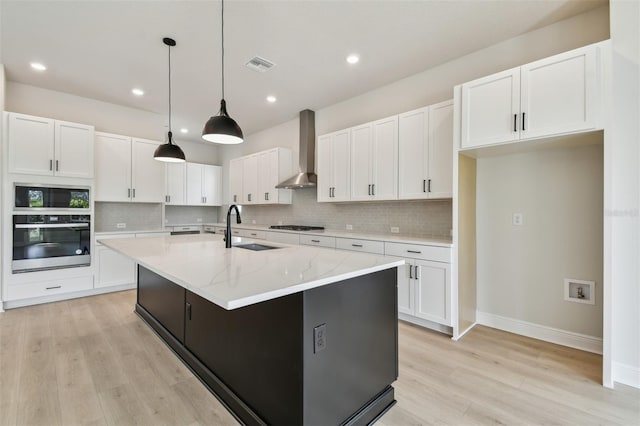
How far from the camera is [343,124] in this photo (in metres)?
4.58

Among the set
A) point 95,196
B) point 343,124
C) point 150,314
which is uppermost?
point 343,124

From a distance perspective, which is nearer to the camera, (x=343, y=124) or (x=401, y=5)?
(x=401, y=5)

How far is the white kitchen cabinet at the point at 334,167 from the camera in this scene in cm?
411

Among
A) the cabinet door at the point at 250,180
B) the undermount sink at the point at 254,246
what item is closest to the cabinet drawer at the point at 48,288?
the cabinet door at the point at 250,180

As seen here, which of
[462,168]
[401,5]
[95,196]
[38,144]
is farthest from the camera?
[95,196]

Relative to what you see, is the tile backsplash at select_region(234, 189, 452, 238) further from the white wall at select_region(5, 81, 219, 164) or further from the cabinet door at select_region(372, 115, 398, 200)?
the white wall at select_region(5, 81, 219, 164)

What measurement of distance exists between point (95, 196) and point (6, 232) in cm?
111

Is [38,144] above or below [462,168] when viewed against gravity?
above

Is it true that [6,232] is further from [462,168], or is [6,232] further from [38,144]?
[462,168]

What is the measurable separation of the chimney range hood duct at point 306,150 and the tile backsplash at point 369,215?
15.4 inches

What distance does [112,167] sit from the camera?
463 centimetres

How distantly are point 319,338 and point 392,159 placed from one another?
2.65 metres

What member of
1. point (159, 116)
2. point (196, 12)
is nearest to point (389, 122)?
point (196, 12)

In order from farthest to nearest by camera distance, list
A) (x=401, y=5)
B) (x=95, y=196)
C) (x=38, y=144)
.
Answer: (x=95, y=196), (x=38, y=144), (x=401, y=5)
